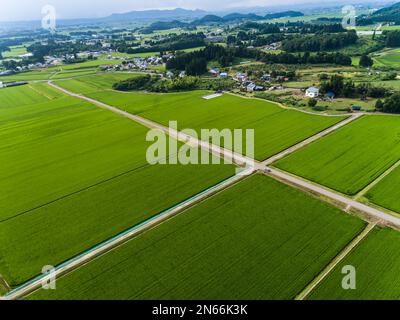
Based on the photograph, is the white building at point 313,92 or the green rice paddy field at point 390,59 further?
the green rice paddy field at point 390,59

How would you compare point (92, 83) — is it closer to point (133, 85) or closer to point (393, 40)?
point (133, 85)

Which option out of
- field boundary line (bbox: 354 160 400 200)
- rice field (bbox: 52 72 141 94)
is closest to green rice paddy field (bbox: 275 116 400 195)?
field boundary line (bbox: 354 160 400 200)

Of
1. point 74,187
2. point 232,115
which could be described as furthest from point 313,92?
point 74,187

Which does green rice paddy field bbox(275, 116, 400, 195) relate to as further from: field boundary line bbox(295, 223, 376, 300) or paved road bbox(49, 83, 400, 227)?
field boundary line bbox(295, 223, 376, 300)

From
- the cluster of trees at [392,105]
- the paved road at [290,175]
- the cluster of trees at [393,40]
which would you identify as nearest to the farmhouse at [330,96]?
the paved road at [290,175]

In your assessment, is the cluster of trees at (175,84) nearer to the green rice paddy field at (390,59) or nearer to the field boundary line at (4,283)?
the green rice paddy field at (390,59)
